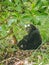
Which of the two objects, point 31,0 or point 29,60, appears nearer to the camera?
point 31,0

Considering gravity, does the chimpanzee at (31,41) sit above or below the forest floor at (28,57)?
above

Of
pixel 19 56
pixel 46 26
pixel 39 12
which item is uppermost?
pixel 39 12

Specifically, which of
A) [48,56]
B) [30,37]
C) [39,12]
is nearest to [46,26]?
[30,37]

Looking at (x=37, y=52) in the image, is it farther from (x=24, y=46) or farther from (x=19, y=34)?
(x=19, y=34)

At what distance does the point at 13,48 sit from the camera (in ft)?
10.9

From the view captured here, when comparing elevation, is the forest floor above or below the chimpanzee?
below

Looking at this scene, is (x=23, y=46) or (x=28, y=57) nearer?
(x=28, y=57)

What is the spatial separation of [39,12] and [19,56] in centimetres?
149

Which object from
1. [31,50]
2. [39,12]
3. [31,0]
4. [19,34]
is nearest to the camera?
[39,12]

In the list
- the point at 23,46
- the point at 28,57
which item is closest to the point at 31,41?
the point at 23,46

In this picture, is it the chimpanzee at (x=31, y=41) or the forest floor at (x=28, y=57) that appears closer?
the forest floor at (x=28, y=57)

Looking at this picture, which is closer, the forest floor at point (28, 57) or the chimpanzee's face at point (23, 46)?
the forest floor at point (28, 57)

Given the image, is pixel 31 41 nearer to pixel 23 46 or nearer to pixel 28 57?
pixel 23 46

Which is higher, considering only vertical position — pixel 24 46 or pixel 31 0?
pixel 31 0
